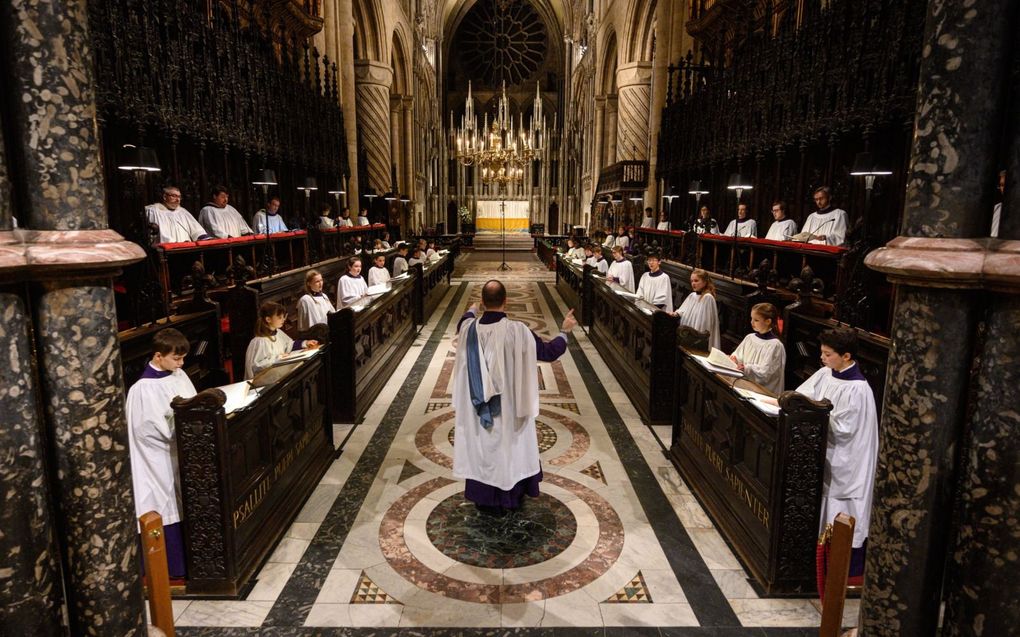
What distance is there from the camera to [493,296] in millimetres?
4176

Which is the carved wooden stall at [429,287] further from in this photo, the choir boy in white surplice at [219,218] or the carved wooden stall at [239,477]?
the carved wooden stall at [239,477]

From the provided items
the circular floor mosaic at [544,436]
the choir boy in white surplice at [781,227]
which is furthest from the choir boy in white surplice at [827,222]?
the circular floor mosaic at [544,436]

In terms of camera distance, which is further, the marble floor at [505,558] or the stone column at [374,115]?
the stone column at [374,115]

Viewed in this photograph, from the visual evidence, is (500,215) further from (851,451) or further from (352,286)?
(851,451)

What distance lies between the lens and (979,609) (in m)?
1.71

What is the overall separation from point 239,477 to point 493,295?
204 cm

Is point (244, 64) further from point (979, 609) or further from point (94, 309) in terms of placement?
point (979, 609)

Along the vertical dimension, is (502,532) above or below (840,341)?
below

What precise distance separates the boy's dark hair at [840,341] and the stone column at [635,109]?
16.2m

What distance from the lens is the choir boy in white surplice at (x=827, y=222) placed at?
8250 millimetres

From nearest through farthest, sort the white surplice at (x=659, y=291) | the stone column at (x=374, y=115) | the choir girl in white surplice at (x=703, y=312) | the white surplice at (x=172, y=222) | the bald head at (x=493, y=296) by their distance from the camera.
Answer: the bald head at (x=493, y=296), the choir girl in white surplice at (x=703, y=312), the white surplice at (x=172, y=222), the white surplice at (x=659, y=291), the stone column at (x=374, y=115)

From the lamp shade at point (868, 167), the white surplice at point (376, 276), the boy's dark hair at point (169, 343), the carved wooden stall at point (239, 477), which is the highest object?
the lamp shade at point (868, 167)

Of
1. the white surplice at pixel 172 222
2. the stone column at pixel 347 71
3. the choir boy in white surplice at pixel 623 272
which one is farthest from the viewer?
the stone column at pixel 347 71

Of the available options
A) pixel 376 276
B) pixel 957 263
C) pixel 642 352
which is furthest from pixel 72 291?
pixel 376 276
